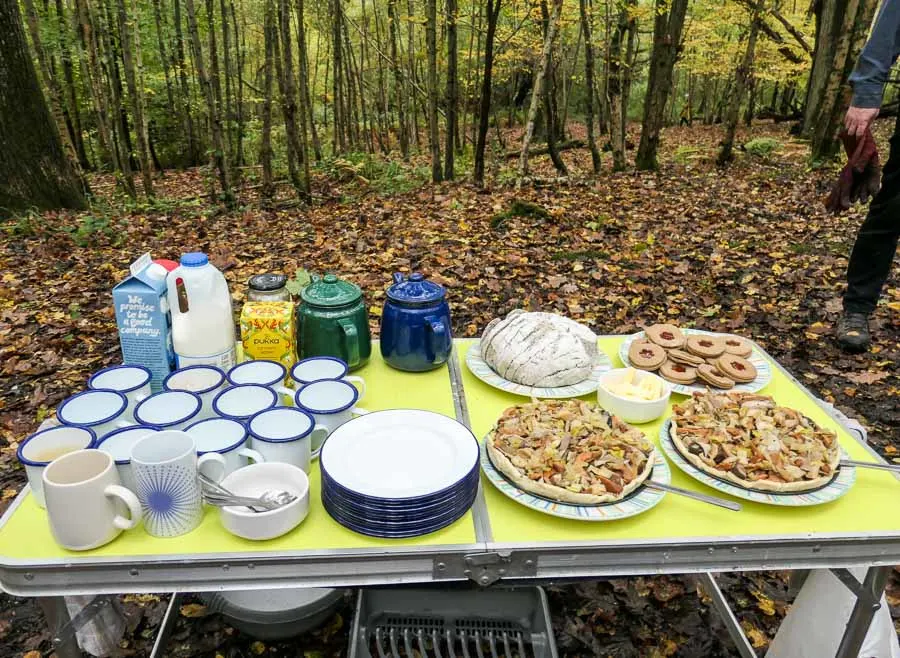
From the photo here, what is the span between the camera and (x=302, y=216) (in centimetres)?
805

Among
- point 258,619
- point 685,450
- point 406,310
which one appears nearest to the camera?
point 685,450

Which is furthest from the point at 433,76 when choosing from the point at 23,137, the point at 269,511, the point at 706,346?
the point at 269,511

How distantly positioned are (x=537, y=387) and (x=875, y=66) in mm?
2644

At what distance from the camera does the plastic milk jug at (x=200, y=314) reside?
5.76 ft

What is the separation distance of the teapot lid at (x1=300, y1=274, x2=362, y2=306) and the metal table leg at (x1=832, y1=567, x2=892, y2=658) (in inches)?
64.4

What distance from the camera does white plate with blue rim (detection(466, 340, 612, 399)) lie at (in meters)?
1.96

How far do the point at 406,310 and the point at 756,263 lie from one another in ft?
16.1

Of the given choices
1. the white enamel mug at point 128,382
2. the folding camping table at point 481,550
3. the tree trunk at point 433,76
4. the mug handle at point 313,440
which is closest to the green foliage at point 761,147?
the tree trunk at point 433,76

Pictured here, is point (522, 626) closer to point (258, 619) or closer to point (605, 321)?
point (258, 619)

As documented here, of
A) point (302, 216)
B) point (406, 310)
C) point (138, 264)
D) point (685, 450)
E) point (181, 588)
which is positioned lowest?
point (302, 216)

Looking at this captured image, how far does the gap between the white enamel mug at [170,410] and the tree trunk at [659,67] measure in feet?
31.8

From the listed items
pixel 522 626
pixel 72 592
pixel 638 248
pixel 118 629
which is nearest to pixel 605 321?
pixel 638 248

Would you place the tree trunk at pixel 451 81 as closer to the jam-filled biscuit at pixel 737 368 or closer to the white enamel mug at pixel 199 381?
the jam-filled biscuit at pixel 737 368

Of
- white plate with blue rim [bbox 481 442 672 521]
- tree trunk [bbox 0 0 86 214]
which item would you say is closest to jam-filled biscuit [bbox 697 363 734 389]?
white plate with blue rim [bbox 481 442 672 521]
